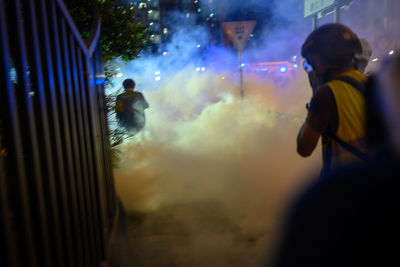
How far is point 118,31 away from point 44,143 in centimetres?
322

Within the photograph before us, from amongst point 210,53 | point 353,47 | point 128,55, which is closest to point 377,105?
point 353,47

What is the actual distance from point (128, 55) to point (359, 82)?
3.44 m

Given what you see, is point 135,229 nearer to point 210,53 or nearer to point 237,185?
point 237,185

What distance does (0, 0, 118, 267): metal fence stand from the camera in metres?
1.24

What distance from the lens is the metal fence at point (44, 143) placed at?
124cm

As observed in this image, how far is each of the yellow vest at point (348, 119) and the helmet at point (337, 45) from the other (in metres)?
0.16

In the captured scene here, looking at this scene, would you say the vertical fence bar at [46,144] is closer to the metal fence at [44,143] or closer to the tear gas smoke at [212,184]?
the metal fence at [44,143]

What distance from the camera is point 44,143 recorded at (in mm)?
1518

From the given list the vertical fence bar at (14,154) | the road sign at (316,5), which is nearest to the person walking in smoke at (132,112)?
the vertical fence bar at (14,154)

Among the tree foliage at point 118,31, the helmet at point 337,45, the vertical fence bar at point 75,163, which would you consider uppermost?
the tree foliage at point 118,31

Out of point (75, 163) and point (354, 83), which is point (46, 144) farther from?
point (354, 83)

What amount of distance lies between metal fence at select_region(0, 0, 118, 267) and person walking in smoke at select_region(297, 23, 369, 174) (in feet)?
4.41

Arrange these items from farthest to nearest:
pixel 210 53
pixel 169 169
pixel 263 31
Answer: pixel 210 53 → pixel 263 31 → pixel 169 169

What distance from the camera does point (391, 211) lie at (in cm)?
155
